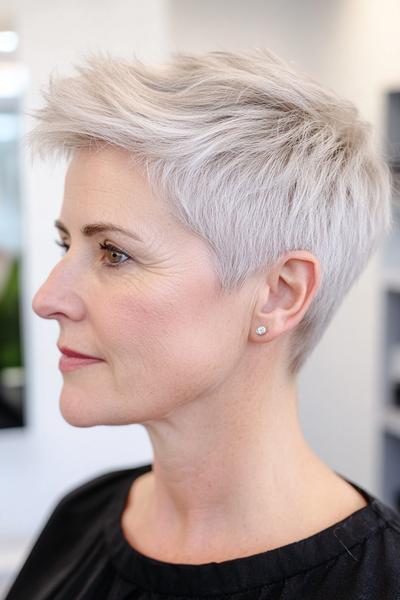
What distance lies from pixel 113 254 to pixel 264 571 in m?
0.39

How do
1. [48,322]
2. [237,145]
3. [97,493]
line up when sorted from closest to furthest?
[237,145] → [97,493] → [48,322]

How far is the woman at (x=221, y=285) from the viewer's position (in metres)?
0.80

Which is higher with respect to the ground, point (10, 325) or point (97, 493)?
point (10, 325)

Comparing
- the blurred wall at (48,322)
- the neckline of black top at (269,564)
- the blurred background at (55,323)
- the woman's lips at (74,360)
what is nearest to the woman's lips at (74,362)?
the woman's lips at (74,360)

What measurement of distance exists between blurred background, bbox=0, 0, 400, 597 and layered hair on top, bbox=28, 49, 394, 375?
1060mm

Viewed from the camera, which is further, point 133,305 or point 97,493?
point 97,493

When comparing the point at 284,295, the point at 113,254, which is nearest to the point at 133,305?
the point at 113,254

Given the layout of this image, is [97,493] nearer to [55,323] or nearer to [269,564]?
[269,564]

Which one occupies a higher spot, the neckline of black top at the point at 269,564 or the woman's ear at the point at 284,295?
the woman's ear at the point at 284,295

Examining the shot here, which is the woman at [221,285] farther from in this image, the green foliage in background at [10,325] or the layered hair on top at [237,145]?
the green foliage in background at [10,325]

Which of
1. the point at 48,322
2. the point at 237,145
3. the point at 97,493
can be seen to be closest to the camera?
the point at 237,145

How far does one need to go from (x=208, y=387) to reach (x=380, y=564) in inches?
10.3

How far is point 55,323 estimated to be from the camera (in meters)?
2.32

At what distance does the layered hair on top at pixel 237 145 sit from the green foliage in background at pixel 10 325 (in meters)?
1.50
